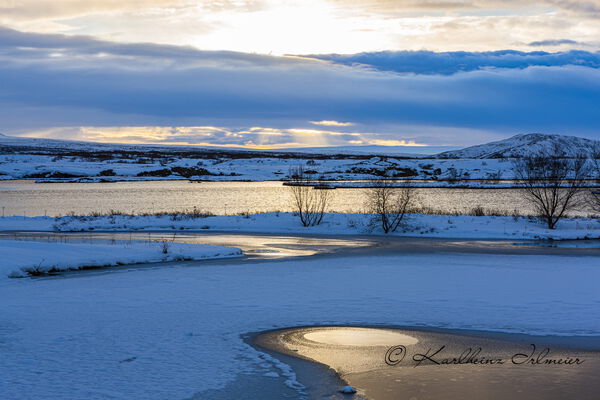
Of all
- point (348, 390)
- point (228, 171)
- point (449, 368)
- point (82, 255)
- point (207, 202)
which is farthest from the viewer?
point (228, 171)

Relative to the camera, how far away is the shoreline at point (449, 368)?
8297 mm

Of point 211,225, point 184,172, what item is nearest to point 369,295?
point 211,225

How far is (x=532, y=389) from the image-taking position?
837cm

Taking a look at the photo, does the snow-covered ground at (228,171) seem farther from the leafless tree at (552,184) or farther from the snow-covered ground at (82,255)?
the snow-covered ground at (82,255)

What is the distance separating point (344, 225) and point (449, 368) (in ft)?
85.3

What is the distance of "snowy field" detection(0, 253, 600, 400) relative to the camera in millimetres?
8742

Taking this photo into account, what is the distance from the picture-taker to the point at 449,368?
30.7 ft

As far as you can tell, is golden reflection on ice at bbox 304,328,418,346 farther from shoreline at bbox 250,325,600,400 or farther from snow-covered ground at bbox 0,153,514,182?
snow-covered ground at bbox 0,153,514,182

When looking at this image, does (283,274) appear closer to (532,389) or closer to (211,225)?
(532,389)

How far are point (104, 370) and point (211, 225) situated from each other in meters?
26.2

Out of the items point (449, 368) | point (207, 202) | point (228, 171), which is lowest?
point (449, 368)

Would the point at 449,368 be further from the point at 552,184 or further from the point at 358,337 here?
the point at 552,184

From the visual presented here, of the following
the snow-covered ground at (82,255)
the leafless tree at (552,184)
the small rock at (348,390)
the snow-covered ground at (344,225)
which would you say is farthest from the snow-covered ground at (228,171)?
the small rock at (348,390)

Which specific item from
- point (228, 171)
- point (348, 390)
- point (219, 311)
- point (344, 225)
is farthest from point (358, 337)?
point (228, 171)
